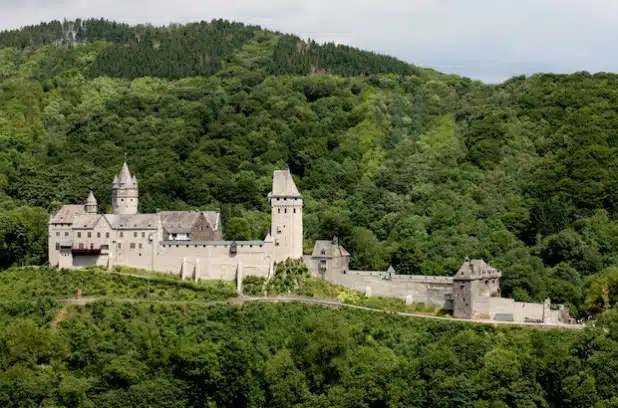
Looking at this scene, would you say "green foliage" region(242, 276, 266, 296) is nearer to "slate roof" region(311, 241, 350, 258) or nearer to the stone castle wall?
the stone castle wall

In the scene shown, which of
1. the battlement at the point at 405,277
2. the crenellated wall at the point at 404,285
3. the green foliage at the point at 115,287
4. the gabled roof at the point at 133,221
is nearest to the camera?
the green foliage at the point at 115,287

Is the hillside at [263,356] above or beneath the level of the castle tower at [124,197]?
beneath

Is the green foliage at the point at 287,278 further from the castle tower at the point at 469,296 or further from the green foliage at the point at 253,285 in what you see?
the castle tower at the point at 469,296

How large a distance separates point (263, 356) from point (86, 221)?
14.8 metres


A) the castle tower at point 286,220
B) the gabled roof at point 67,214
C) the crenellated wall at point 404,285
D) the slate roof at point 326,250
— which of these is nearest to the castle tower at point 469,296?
the crenellated wall at point 404,285

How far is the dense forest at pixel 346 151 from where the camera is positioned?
292 feet

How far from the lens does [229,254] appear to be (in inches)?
2960

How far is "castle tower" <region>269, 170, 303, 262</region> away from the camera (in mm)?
76250

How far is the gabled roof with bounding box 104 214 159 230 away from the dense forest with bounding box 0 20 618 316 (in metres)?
8.47

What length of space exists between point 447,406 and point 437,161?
4305cm

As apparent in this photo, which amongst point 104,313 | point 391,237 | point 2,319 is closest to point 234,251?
point 104,313

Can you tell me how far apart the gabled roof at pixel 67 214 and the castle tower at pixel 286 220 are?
42.4ft

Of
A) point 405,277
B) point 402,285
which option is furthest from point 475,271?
point 405,277

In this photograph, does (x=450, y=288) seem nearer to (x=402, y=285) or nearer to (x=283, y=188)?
(x=402, y=285)
